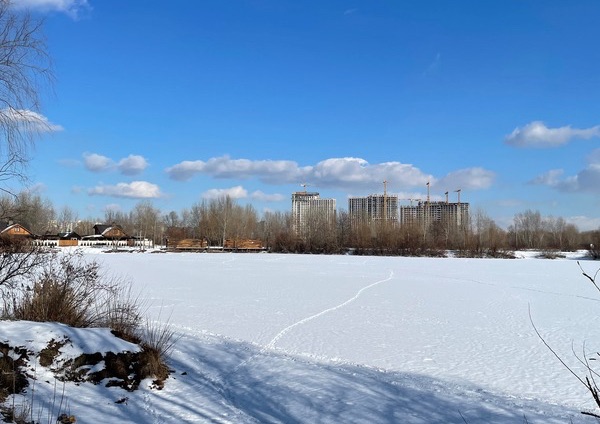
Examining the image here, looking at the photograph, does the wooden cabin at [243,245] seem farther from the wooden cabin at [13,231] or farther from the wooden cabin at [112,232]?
the wooden cabin at [13,231]

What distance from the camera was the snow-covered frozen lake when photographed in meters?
4.96

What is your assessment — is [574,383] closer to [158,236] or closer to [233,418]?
[233,418]

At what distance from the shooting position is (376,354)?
7570mm

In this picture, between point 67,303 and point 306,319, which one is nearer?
point 67,303

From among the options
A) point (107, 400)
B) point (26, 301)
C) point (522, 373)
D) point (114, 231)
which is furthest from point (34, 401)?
point (114, 231)

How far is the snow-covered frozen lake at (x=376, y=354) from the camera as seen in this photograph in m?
4.96

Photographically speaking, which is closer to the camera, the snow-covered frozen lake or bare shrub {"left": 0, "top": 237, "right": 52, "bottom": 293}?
the snow-covered frozen lake

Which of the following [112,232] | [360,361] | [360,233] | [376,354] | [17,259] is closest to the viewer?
[17,259]

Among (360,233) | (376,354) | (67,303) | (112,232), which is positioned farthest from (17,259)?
(112,232)

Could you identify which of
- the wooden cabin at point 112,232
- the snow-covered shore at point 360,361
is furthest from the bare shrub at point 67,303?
the wooden cabin at point 112,232

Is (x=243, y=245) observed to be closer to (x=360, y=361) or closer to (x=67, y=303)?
(x=360, y=361)

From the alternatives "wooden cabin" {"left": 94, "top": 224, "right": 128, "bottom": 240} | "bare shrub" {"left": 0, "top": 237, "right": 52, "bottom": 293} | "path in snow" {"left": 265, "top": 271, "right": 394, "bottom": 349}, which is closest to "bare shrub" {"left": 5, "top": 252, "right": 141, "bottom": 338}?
"bare shrub" {"left": 0, "top": 237, "right": 52, "bottom": 293}

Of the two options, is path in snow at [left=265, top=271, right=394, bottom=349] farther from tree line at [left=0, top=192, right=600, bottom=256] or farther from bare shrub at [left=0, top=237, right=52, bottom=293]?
tree line at [left=0, top=192, right=600, bottom=256]

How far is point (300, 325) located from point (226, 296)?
210 inches
